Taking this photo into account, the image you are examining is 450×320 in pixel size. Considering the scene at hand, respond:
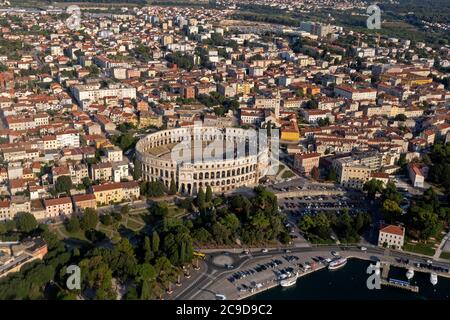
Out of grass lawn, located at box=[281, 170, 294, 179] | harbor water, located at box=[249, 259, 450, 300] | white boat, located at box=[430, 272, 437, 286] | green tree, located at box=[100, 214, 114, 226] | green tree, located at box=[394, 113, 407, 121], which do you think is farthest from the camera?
green tree, located at box=[394, 113, 407, 121]

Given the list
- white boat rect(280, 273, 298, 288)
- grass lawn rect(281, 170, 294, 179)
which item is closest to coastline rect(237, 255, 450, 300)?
white boat rect(280, 273, 298, 288)

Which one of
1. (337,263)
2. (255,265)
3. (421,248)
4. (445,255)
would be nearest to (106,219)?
(255,265)

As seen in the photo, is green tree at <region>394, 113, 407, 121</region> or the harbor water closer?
the harbor water

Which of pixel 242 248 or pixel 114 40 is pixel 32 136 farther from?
pixel 114 40

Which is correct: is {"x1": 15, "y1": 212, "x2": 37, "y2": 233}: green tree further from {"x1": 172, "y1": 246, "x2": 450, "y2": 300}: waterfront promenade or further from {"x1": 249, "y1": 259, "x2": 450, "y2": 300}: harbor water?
{"x1": 249, "y1": 259, "x2": 450, "y2": 300}: harbor water

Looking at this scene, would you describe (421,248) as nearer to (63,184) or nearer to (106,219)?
(106,219)
